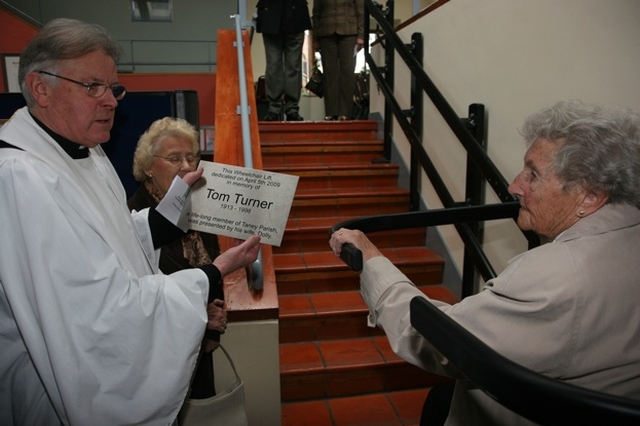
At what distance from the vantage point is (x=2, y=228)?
0.93 m

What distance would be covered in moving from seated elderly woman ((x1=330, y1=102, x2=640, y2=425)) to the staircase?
149 cm

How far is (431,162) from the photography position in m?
3.25

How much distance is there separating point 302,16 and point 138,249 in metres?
3.79

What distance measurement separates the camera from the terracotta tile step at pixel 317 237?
10.9ft

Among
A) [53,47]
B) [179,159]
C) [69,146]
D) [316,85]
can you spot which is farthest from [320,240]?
[316,85]

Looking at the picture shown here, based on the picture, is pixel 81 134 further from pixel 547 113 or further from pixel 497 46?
pixel 497 46

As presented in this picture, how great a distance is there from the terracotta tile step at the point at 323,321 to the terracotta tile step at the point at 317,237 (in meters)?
0.52

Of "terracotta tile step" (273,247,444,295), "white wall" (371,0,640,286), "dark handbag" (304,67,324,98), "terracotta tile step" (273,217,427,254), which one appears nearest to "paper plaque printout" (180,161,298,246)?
"white wall" (371,0,640,286)

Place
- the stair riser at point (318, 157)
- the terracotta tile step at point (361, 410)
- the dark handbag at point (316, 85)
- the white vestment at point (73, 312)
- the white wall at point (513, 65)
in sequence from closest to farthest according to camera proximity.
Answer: the white vestment at point (73, 312)
the white wall at point (513, 65)
the terracotta tile step at point (361, 410)
the stair riser at point (318, 157)
the dark handbag at point (316, 85)

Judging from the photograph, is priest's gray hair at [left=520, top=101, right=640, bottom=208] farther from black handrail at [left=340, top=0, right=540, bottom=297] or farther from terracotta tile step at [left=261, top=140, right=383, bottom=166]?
terracotta tile step at [left=261, top=140, right=383, bottom=166]

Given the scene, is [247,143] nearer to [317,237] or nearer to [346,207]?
[317,237]

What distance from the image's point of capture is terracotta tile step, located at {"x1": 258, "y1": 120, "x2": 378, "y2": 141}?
4332 millimetres

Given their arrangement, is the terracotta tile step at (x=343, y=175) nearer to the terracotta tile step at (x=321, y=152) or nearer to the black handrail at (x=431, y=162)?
the terracotta tile step at (x=321, y=152)

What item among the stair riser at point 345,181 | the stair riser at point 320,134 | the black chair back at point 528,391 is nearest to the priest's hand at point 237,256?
the black chair back at point 528,391
